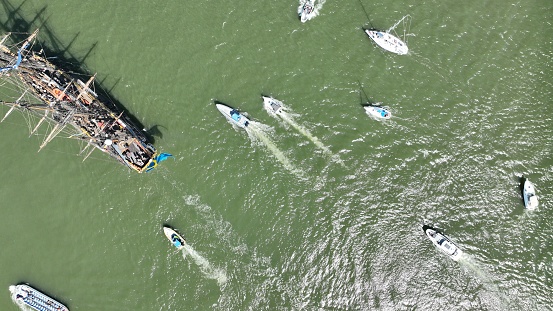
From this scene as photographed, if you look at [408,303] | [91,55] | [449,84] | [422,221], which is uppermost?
[449,84]

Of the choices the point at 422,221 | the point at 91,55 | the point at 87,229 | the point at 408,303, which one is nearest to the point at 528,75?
the point at 422,221

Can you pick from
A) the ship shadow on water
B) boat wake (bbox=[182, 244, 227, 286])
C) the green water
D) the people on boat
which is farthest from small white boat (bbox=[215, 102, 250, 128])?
boat wake (bbox=[182, 244, 227, 286])

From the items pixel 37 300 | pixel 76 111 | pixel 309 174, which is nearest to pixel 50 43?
pixel 76 111

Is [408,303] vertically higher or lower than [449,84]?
lower

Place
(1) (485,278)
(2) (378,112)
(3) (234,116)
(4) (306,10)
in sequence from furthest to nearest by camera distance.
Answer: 1. (4) (306,10)
2. (2) (378,112)
3. (3) (234,116)
4. (1) (485,278)

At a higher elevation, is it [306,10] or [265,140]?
[306,10]

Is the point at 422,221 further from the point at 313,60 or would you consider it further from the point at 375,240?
the point at 313,60

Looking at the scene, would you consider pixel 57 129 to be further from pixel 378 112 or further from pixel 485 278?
pixel 485 278
